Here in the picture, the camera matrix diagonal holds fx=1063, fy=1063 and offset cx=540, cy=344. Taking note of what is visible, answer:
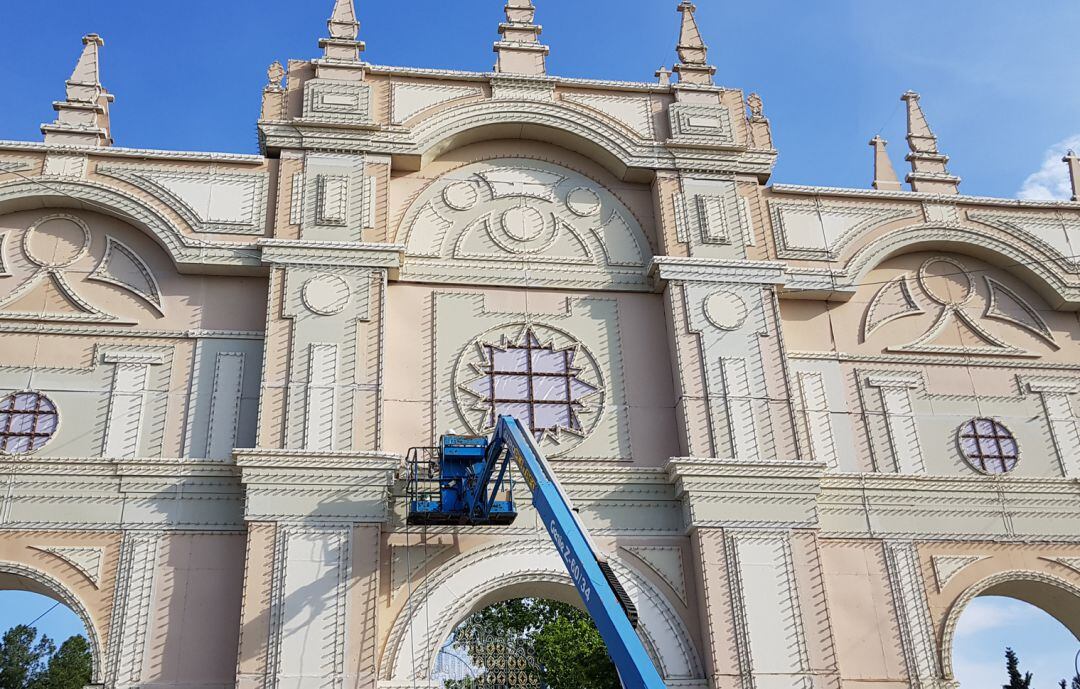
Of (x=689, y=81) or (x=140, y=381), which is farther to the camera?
(x=689, y=81)

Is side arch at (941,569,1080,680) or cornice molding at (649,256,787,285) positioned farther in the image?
cornice molding at (649,256,787,285)

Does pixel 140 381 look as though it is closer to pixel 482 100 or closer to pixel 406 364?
pixel 406 364

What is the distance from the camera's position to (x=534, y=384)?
45.3ft

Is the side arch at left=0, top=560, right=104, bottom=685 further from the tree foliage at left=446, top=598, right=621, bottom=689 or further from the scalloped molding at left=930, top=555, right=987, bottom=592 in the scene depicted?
the tree foliage at left=446, top=598, right=621, bottom=689

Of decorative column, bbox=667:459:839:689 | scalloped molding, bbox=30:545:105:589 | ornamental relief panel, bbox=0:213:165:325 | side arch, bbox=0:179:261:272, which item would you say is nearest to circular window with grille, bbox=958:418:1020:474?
decorative column, bbox=667:459:839:689

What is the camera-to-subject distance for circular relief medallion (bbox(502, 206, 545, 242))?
1484 cm

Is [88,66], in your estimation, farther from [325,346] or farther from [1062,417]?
[1062,417]

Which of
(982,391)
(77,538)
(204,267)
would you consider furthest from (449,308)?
(982,391)

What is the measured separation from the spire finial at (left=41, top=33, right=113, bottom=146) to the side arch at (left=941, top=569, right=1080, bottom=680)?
12.8 m

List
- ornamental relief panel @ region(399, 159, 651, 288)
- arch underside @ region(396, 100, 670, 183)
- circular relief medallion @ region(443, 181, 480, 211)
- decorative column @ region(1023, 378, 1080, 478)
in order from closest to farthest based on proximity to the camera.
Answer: ornamental relief panel @ region(399, 159, 651, 288) → decorative column @ region(1023, 378, 1080, 478) → circular relief medallion @ region(443, 181, 480, 211) → arch underside @ region(396, 100, 670, 183)

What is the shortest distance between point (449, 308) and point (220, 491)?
3764mm

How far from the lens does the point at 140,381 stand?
13117 millimetres

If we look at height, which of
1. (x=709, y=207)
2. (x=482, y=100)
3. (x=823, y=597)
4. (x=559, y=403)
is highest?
(x=482, y=100)

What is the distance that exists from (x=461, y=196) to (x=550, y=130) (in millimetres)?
1636
